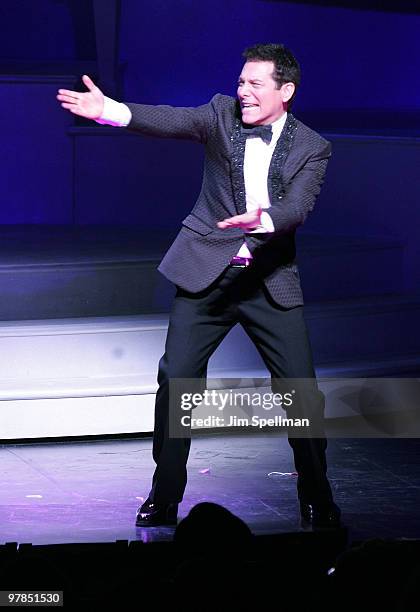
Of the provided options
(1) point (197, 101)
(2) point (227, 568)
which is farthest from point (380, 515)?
(1) point (197, 101)

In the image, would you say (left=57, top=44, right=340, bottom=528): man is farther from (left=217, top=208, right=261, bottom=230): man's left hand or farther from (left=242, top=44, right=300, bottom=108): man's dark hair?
(left=217, top=208, right=261, bottom=230): man's left hand

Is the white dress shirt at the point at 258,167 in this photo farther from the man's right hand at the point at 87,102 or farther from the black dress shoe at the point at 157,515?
the black dress shoe at the point at 157,515

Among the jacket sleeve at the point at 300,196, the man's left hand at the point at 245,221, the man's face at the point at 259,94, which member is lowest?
the man's left hand at the point at 245,221

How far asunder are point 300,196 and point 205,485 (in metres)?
1.22

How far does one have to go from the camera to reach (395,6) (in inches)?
315

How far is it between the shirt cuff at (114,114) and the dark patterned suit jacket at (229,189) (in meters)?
0.06

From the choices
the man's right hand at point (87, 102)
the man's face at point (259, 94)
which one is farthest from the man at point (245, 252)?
the man's right hand at point (87, 102)

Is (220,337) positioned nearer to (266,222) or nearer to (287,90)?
(266,222)

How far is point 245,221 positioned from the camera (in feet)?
10.8

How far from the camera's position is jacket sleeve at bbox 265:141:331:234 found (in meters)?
3.43

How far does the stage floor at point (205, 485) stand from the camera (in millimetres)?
3789

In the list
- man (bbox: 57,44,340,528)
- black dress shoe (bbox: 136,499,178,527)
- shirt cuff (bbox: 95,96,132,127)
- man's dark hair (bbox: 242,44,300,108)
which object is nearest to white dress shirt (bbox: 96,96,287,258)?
man (bbox: 57,44,340,528)

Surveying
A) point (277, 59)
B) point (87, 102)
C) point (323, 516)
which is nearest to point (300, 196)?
point (277, 59)

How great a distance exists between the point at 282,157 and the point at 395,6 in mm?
4767
